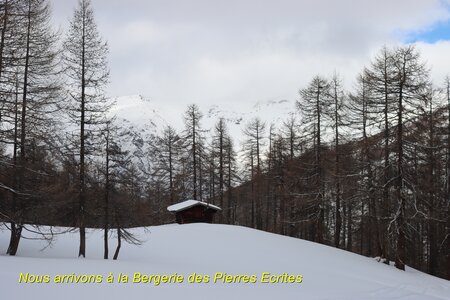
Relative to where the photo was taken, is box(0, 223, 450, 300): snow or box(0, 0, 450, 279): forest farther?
box(0, 0, 450, 279): forest

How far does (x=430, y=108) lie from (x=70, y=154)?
75.1 feet

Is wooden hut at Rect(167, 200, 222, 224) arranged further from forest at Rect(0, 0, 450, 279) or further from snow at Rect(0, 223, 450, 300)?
forest at Rect(0, 0, 450, 279)

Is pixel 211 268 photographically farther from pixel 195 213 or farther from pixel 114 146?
pixel 195 213

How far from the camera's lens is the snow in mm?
10219

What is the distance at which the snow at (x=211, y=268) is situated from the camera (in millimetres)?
10219

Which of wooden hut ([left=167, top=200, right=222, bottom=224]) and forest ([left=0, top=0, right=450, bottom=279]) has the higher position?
forest ([left=0, top=0, right=450, bottom=279])

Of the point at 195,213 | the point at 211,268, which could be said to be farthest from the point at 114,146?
the point at 195,213

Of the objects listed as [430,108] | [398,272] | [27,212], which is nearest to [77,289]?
[27,212]

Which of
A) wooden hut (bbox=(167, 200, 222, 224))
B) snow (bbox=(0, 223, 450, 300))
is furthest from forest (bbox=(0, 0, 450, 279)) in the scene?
wooden hut (bbox=(167, 200, 222, 224))

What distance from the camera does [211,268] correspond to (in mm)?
16812

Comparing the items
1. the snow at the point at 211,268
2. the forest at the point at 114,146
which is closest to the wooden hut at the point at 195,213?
the snow at the point at 211,268

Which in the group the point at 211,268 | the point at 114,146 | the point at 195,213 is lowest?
the point at 211,268

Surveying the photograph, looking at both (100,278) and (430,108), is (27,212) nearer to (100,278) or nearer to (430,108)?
(100,278)

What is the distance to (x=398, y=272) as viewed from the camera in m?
18.8
